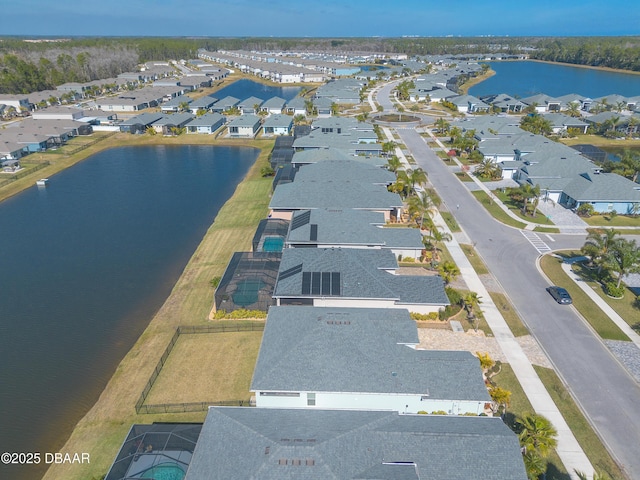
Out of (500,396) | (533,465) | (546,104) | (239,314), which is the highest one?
(546,104)

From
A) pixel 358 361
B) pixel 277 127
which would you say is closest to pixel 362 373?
pixel 358 361

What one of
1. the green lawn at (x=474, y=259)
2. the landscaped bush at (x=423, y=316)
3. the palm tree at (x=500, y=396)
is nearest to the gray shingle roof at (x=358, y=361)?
the palm tree at (x=500, y=396)

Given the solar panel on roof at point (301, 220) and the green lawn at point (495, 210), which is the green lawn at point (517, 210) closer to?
the green lawn at point (495, 210)

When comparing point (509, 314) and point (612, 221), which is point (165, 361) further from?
point (612, 221)

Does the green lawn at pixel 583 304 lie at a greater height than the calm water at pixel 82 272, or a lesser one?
greater

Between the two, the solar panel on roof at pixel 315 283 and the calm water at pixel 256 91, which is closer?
the solar panel on roof at pixel 315 283

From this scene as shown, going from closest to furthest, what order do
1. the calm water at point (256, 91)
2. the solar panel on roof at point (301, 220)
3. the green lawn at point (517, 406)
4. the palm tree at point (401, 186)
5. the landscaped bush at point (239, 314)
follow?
the green lawn at point (517, 406)
the landscaped bush at point (239, 314)
the solar panel on roof at point (301, 220)
the palm tree at point (401, 186)
the calm water at point (256, 91)

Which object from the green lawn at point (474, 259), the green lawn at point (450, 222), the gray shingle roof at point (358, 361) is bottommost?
the green lawn at point (474, 259)

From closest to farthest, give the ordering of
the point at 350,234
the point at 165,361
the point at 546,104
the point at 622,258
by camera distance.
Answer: the point at 165,361 < the point at 622,258 < the point at 350,234 < the point at 546,104
